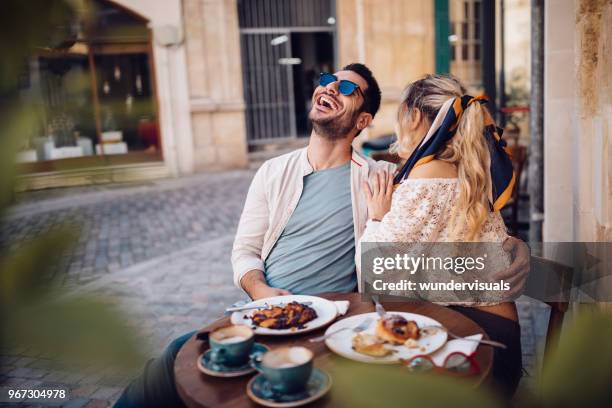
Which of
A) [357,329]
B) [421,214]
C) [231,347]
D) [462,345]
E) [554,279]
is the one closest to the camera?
[231,347]

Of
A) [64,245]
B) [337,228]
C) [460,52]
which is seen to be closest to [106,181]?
[64,245]

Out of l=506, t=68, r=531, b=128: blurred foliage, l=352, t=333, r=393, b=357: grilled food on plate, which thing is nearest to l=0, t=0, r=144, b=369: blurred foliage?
l=352, t=333, r=393, b=357: grilled food on plate

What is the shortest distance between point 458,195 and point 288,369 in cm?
116

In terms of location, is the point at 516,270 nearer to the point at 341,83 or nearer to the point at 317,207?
the point at 317,207

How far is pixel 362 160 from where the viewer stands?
273cm

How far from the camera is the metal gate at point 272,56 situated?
13250 mm

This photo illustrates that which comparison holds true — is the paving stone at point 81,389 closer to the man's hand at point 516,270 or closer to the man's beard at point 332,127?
the man's hand at point 516,270

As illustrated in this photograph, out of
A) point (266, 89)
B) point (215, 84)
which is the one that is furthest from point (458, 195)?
point (266, 89)

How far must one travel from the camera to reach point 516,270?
85.5 inches

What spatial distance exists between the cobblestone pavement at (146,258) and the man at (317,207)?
1.84ft

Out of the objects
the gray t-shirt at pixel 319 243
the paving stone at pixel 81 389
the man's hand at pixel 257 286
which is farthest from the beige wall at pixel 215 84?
the paving stone at pixel 81 389

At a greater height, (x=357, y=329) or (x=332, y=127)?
(x=332, y=127)

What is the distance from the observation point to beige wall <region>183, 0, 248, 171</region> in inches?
471

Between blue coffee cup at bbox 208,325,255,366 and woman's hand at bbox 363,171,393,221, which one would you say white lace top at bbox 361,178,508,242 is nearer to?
woman's hand at bbox 363,171,393,221
